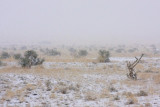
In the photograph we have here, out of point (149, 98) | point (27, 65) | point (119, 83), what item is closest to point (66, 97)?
point (149, 98)

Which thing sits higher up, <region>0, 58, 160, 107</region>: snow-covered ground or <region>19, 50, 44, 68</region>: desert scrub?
<region>19, 50, 44, 68</region>: desert scrub

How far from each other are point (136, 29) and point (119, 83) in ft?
536

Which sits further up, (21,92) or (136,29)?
(136,29)

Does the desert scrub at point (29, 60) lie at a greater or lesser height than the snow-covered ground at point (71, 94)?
greater

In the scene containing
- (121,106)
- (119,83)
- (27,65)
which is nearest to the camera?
(121,106)

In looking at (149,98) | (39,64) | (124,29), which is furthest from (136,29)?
(149,98)

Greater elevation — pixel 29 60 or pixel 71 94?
pixel 29 60

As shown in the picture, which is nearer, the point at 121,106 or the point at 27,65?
the point at 121,106

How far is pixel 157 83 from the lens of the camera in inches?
571

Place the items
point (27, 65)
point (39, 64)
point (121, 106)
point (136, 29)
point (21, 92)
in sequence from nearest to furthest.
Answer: point (121, 106)
point (21, 92)
point (27, 65)
point (39, 64)
point (136, 29)

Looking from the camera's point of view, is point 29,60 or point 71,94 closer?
point 71,94

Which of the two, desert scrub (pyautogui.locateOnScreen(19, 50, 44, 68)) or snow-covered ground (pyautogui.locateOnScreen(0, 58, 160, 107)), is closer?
snow-covered ground (pyautogui.locateOnScreen(0, 58, 160, 107))

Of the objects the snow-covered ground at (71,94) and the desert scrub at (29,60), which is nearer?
the snow-covered ground at (71,94)

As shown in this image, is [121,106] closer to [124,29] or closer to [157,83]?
[157,83]
